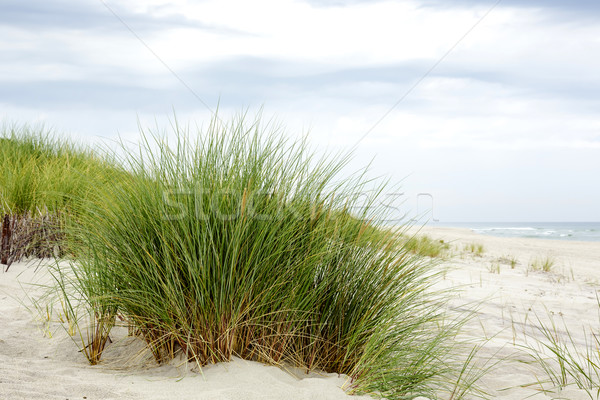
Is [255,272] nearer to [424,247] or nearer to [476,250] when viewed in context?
[424,247]

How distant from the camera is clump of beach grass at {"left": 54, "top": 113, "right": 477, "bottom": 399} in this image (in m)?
2.16

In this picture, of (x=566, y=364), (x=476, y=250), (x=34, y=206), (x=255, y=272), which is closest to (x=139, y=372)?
(x=255, y=272)

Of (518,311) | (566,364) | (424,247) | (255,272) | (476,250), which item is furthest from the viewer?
(476,250)

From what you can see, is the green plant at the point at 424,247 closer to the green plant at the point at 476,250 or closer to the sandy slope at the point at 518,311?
the sandy slope at the point at 518,311

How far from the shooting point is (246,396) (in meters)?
1.92

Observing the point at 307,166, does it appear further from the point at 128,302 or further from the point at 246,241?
the point at 128,302

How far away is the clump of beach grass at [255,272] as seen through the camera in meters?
2.16

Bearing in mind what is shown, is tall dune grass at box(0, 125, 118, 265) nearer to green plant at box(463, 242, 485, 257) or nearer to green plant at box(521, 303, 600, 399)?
green plant at box(521, 303, 600, 399)

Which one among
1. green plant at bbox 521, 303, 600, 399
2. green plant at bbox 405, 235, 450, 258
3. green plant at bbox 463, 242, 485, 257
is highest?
green plant at bbox 405, 235, 450, 258

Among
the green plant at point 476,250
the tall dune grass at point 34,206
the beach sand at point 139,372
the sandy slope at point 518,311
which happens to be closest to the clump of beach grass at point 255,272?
the beach sand at point 139,372

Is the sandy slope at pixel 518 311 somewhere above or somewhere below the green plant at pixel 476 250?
below

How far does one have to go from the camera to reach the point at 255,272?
2.17 m

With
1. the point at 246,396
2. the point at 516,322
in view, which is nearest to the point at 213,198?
the point at 246,396

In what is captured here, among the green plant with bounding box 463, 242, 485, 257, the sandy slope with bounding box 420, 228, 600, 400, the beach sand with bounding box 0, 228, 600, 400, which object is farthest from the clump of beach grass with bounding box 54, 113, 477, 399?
the green plant with bounding box 463, 242, 485, 257
